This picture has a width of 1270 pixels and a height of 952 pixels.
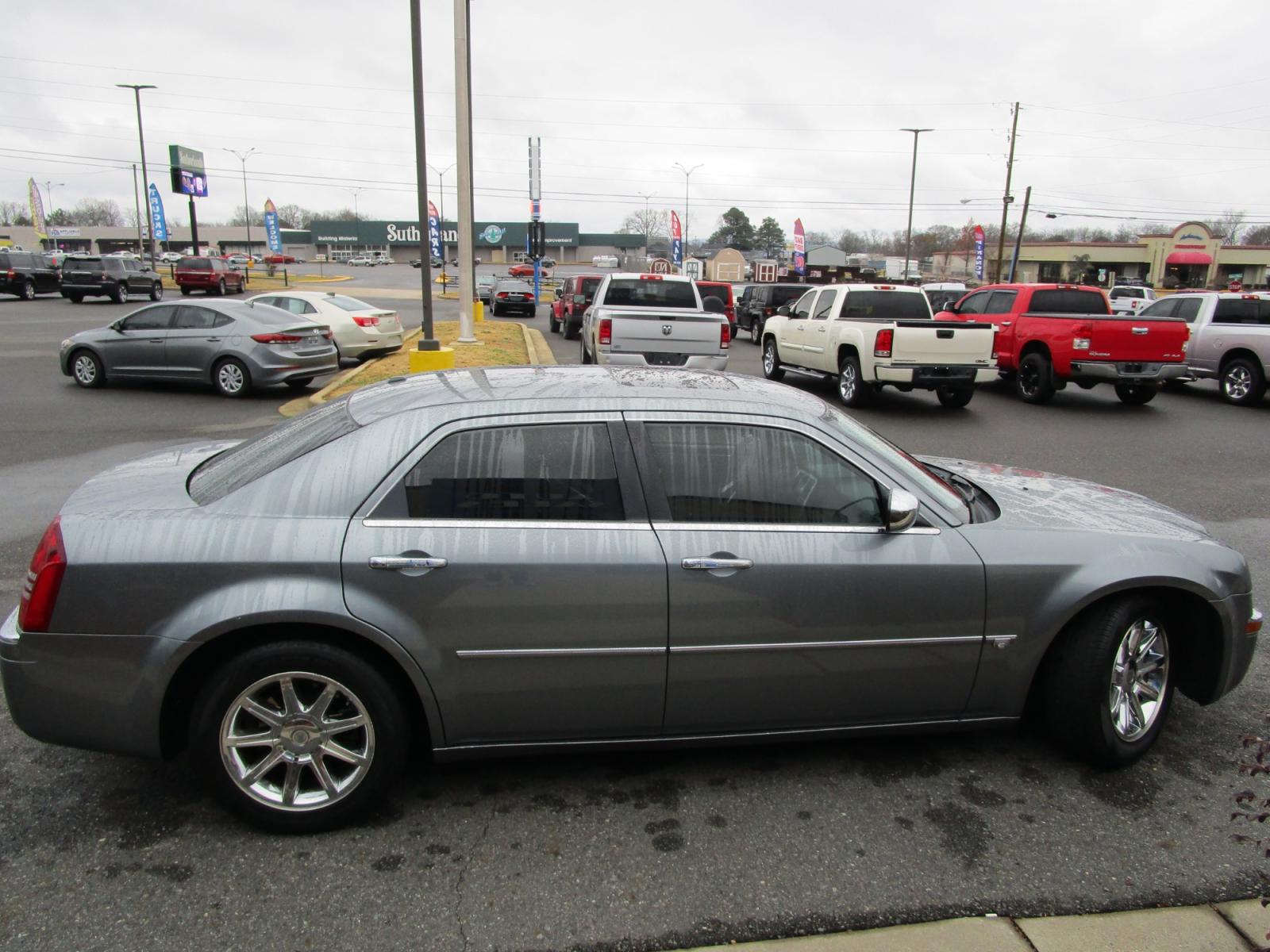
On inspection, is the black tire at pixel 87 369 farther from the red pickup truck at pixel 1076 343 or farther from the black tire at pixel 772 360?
the red pickup truck at pixel 1076 343

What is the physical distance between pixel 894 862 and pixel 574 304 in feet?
74.5

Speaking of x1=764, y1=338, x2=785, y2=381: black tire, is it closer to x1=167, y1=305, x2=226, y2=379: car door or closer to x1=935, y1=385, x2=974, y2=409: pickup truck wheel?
x1=935, y1=385, x2=974, y2=409: pickup truck wheel

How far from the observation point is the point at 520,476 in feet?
10.2

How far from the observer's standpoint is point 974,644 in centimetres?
326

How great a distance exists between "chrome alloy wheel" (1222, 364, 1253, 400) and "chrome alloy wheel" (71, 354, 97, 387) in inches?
722

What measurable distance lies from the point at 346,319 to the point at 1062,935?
55.6 ft

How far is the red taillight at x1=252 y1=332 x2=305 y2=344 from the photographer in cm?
1334

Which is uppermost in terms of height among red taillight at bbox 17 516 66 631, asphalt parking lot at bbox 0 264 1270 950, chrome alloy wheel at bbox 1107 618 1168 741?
red taillight at bbox 17 516 66 631

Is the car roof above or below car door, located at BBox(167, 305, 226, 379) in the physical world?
above

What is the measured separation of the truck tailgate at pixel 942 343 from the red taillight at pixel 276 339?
900 centimetres

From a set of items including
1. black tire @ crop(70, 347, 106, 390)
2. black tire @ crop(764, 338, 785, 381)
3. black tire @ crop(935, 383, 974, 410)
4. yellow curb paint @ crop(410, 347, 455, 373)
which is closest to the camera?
yellow curb paint @ crop(410, 347, 455, 373)

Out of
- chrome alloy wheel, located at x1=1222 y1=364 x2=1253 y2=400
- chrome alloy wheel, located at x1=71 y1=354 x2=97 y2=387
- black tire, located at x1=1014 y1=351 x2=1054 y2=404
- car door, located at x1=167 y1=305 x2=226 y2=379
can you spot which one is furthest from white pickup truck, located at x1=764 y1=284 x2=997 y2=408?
chrome alloy wheel, located at x1=71 y1=354 x2=97 y2=387

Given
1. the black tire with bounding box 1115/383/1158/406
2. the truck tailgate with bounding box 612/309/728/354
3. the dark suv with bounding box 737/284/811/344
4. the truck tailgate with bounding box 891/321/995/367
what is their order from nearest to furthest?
the truck tailgate with bounding box 612/309/728/354, the truck tailgate with bounding box 891/321/995/367, the black tire with bounding box 1115/383/1158/406, the dark suv with bounding box 737/284/811/344

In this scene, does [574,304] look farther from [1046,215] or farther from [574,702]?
[1046,215]
